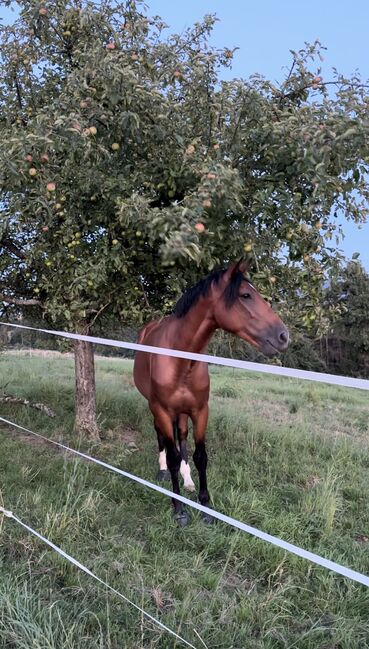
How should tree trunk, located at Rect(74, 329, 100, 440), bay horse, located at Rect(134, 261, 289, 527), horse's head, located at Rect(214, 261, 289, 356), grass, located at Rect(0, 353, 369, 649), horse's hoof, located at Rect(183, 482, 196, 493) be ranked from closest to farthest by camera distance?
grass, located at Rect(0, 353, 369, 649)
horse's head, located at Rect(214, 261, 289, 356)
bay horse, located at Rect(134, 261, 289, 527)
horse's hoof, located at Rect(183, 482, 196, 493)
tree trunk, located at Rect(74, 329, 100, 440)

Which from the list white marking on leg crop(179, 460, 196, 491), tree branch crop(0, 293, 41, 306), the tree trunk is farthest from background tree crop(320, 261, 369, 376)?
white marking on leg crop(179, 460, 196, 491)

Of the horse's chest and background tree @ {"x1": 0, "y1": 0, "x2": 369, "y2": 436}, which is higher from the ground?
background tree @ {"x1": 0, "y1": 0, "x2": 369, "y2": 436}

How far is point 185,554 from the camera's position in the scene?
9.83 feet

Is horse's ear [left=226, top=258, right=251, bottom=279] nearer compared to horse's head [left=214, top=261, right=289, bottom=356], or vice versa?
horse's head [left=214, top=261, right=289, bottom=356]

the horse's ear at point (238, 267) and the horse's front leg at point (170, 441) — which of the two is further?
the horse's front leg at point (170, 441)

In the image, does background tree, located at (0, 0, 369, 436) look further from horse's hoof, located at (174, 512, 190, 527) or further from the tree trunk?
horse's hoof, located at (174, 512, 190, 527)

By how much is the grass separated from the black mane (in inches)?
61.8

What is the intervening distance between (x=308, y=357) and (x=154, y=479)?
3206 centimetres

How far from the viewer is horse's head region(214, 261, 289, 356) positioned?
3061mm

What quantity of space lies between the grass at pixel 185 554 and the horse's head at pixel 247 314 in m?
1.33

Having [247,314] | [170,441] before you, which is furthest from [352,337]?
[247,314]

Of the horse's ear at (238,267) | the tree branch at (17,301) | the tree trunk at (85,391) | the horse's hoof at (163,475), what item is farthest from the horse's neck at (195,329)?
the tree branch at (17,301)

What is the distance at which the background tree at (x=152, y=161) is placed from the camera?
342 cm

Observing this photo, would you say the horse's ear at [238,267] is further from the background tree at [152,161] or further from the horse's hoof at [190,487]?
the horse's hoof at [190,487]
